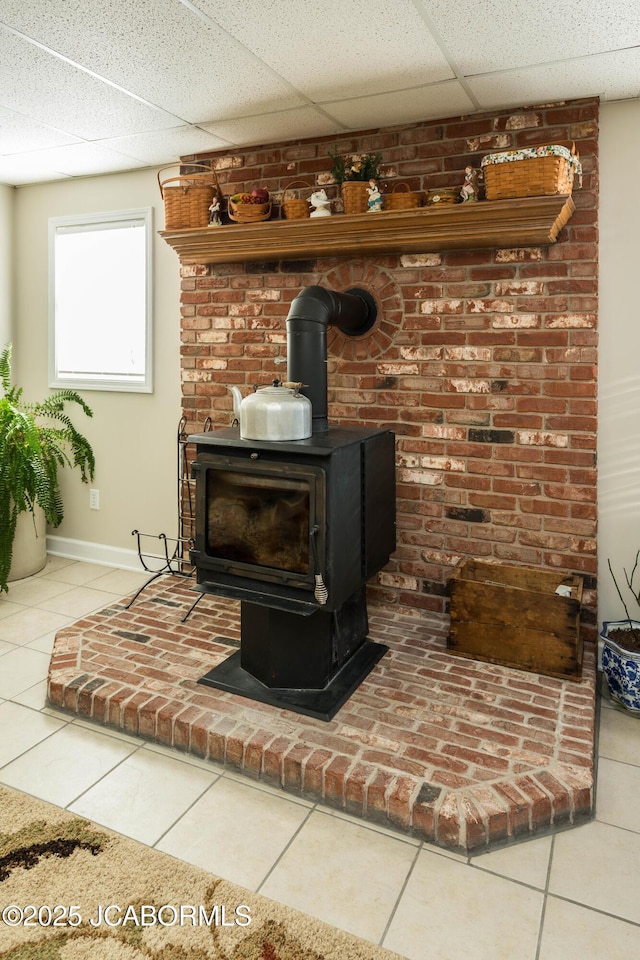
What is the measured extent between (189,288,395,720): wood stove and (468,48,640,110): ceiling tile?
3.26ft

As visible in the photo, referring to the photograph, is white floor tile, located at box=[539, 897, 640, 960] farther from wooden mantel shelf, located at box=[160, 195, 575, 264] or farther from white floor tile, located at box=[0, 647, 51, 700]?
wooden mantel shelf, located at box=[160, 195, 575, 264]

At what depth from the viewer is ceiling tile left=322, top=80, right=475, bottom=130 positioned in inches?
99.1

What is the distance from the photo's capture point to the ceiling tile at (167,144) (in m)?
3.04

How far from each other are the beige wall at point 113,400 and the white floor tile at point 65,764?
1.62 m

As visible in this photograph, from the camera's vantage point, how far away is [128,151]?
334cm

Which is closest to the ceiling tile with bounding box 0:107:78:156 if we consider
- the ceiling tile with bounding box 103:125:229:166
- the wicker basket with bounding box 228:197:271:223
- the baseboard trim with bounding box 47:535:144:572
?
the ceiling tile with bounding box 103:125:229:166

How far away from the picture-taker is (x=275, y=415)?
2.29 metres

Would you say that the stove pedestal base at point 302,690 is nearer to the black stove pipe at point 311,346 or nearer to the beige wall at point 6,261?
the black stove pipe at point 311,346

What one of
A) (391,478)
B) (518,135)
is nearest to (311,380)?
(391,478)

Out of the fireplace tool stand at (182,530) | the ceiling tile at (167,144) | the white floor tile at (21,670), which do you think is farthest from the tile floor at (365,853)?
the ceiling tile at (167,144)

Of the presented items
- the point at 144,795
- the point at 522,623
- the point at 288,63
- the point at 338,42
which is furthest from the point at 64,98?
the point at 522,623

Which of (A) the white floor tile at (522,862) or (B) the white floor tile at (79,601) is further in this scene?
(B) the white floor tile at (79,601)

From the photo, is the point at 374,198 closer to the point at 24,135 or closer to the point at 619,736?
the point at 24,135

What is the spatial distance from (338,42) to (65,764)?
2.50 m
